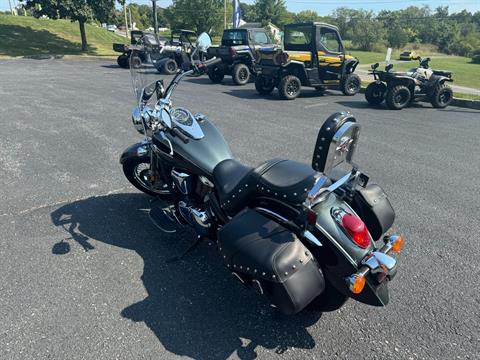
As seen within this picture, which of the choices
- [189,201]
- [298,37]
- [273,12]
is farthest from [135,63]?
[273,12]

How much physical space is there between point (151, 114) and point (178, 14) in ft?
153

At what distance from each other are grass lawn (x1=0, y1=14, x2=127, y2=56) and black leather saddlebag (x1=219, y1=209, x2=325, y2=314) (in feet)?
72.5

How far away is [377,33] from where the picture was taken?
148ft

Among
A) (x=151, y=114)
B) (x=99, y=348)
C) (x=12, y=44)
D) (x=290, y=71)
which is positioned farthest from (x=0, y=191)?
(x=12, y=44)

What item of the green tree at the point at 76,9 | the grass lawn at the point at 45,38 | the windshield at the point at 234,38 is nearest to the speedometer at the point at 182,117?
the windshield at the point at 234,38

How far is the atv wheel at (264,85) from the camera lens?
1039 centimetres

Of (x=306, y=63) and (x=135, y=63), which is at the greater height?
(x=135, y=63)

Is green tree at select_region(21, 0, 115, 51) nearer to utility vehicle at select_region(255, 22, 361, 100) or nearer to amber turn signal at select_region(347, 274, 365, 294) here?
utility vehicle at select_region(255, 22, 361, 100)

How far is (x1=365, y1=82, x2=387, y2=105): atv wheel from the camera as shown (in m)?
9.27

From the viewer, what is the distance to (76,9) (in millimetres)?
18906

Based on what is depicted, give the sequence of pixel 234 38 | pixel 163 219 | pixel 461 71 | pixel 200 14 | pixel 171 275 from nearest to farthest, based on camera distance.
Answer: pixel 171 275, pixel 163 219, pixel 234 38, pixel 461 71, pixel 200 14

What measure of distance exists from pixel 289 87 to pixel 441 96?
3.98 metres

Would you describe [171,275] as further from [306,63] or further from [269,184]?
[306,63]

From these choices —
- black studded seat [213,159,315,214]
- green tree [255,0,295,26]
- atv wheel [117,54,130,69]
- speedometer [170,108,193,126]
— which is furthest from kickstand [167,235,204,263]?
green tree [255,0,295,26]
